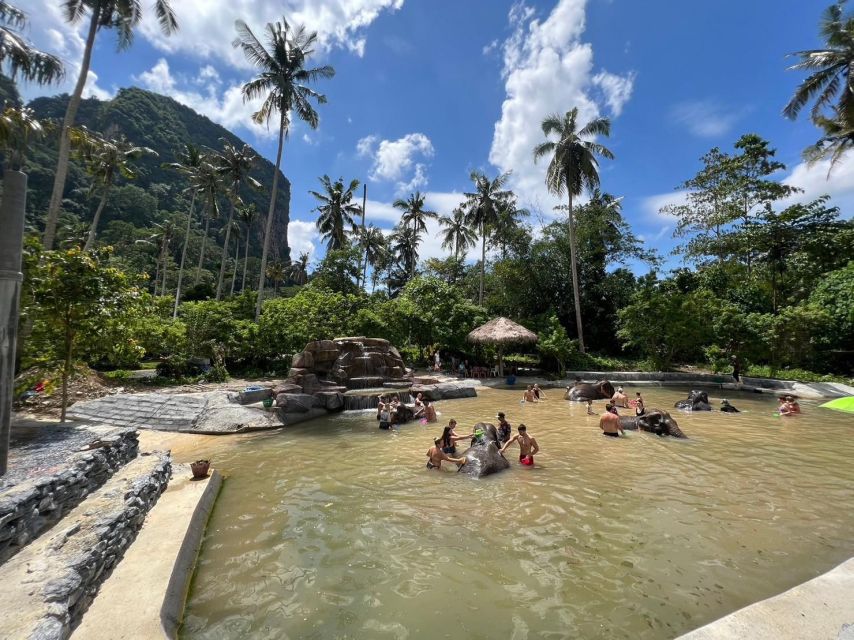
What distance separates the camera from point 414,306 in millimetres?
26375

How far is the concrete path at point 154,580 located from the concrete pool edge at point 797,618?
4993mm

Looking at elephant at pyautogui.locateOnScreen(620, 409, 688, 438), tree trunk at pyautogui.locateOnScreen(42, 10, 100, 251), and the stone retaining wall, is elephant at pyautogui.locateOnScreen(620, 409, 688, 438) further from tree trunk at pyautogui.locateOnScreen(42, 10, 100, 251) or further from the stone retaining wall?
tree trunk at pyautogui.locateOnScreen(42, 10, 100, 251)

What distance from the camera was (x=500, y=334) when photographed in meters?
24.3

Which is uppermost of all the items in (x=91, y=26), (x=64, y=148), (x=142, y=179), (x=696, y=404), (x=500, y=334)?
(x=142, y=179)

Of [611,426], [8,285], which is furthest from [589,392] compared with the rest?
[8,285]

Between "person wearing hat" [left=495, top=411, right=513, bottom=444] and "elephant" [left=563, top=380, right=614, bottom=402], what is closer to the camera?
"person wearing hat" [left=495, top=411, right=513, bottom=444]

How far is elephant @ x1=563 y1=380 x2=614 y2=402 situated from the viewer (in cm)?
1888

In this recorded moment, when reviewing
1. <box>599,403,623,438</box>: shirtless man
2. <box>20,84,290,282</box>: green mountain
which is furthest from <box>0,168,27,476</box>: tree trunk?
<box>20,84,290,282</box>: green mountain

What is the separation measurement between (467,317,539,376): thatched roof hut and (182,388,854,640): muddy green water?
529 inches

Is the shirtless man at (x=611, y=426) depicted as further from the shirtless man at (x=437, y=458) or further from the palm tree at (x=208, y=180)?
the palm tree at (x=208, y=180)

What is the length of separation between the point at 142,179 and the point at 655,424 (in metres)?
106

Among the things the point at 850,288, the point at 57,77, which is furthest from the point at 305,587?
the point at 850,288

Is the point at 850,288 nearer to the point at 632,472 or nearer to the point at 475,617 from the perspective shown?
the point at 632,472

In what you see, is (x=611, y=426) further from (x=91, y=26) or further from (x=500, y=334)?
(x=91, y=26)
